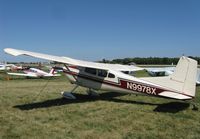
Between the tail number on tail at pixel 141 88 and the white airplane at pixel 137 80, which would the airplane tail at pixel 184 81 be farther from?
the tail number on tail at pixel 141 88

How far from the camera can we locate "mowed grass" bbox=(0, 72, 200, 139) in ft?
20.6

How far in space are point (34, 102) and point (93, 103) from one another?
92.2 inches

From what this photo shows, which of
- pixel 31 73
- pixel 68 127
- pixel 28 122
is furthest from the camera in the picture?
pixel 31 73

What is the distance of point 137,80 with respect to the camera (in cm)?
998

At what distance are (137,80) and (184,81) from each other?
1.88 meters

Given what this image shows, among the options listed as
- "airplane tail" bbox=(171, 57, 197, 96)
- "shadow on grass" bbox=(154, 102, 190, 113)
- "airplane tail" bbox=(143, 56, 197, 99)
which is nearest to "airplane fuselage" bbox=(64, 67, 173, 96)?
"airplane tail" bbox=(143, 56, 197, 99)

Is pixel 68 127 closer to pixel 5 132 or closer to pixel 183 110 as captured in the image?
pixel 5 132

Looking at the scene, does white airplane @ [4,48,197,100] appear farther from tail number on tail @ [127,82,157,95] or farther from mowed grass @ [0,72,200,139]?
mowed grass @ [0,72,200,139]

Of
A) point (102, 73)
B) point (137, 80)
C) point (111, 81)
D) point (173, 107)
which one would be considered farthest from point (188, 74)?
point (102, 73)

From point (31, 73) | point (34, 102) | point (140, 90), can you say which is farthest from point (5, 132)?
point (31, 73)

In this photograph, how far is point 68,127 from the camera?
6.83 metres

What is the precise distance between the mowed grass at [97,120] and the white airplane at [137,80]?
22.8 inches

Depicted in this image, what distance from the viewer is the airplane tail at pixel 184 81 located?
8534mm

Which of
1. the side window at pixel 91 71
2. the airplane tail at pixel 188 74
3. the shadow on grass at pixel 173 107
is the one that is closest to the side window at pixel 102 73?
the side window at pixel 91 71
